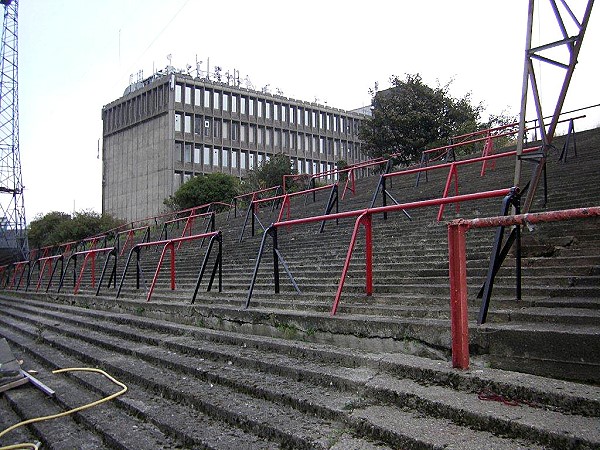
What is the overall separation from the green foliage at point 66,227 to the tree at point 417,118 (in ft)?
65.7

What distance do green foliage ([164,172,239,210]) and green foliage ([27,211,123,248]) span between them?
5.54 meters

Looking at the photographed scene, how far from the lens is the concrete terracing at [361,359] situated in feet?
8.29

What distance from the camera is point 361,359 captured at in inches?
135

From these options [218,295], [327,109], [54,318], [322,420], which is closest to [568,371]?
[322,420]

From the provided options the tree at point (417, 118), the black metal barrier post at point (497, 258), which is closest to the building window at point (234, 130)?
the tree at point (417, 118)

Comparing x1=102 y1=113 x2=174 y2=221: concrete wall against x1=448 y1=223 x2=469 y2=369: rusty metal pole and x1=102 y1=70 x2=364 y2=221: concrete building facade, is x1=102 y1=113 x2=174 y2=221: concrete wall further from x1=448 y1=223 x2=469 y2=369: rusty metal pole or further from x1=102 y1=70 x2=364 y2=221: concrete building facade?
x1=448 y1=223 x2=469 y2=369: rusty metal pole

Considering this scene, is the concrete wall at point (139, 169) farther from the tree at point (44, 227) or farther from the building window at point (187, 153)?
the tree at point (44, 227)

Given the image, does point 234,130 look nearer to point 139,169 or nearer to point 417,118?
point 139,169

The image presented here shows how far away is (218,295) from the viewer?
669cm

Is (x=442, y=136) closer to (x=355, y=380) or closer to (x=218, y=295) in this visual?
(x=218, y=295)

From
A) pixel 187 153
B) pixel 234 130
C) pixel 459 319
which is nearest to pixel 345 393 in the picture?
pixel 459 319

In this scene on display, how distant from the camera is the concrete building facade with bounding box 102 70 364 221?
158 feet

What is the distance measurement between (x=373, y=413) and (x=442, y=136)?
23085 millimetres

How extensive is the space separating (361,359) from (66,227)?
33561 millimetres
